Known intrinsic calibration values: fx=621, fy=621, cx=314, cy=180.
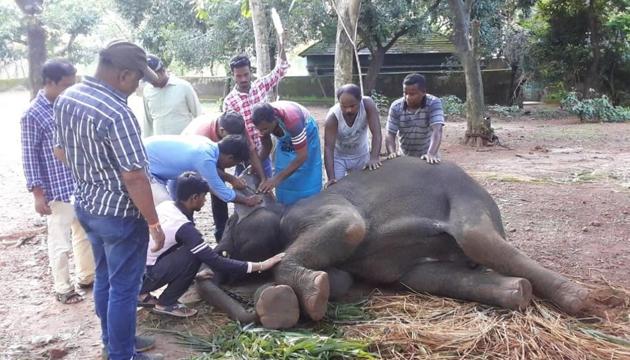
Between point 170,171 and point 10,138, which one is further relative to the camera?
point 10,138

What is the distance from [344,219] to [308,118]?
0.99 m

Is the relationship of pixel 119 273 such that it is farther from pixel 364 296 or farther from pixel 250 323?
pixel 364 296

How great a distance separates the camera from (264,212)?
4.67 metres

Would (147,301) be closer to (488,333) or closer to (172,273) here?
(172,273)

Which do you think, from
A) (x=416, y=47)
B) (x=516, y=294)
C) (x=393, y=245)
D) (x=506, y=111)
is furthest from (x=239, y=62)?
(x=416, y=47)

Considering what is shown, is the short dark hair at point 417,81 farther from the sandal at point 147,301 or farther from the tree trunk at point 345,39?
the sandal at point 147,301

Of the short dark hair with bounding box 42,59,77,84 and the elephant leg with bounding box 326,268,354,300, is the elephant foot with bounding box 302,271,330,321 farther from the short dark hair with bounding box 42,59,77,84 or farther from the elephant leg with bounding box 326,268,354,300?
the short dark hair with bounding box 42,59,77,84

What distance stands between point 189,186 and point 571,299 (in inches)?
97.8

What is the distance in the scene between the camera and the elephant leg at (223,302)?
13.0 feet

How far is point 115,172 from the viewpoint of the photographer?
3.18m

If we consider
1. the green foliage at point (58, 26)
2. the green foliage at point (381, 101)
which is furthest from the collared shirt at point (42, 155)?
the green foliage at point (58, 26)

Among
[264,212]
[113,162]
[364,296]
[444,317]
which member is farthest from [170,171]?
[444,317]

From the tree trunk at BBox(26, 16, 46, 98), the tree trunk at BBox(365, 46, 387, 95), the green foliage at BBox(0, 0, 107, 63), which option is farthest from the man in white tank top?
the green foliage at BBox(0, 0, 107, 63)

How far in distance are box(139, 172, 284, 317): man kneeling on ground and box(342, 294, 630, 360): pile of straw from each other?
915 millimetres
